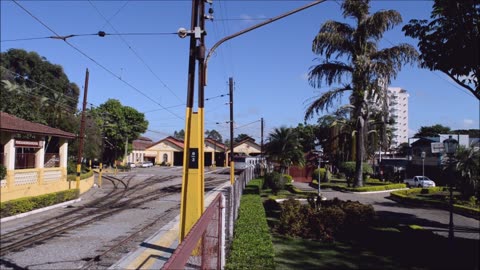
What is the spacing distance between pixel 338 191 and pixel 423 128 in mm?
77672

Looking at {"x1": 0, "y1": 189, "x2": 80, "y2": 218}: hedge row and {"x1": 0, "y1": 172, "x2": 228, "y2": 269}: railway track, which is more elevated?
{"x1": 0, "y1": 189, "x2": 80, "y2": 218}: hedge row

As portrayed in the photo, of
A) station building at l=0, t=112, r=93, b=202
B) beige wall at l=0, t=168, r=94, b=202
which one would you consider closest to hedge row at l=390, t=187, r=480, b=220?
beige wall at l=0, t=168, r=94, b=202

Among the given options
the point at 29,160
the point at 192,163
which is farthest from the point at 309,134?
the point at 192,163

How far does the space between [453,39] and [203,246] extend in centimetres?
550

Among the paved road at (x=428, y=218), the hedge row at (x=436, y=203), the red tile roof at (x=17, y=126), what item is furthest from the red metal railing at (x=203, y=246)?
the hedge row at (x=436, y=203)

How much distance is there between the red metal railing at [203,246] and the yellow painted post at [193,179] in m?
2.14

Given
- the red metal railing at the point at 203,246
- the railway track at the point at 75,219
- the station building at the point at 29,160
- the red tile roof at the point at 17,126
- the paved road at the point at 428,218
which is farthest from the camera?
the red tile roof at the point at 17,126

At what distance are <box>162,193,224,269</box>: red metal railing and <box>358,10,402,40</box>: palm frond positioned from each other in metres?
22.4

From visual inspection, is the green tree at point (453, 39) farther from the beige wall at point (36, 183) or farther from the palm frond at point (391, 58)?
the palm frond at point (391, 58)

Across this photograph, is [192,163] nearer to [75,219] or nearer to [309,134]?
[75,219]

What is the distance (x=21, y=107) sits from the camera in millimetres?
36125

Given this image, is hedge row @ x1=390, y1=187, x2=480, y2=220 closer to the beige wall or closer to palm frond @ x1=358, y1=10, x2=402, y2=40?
palm frond @ x1=358, y1=10, x2=402, y2=40

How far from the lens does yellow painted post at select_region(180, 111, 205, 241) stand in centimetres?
1019

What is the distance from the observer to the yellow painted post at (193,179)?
1019 cm
